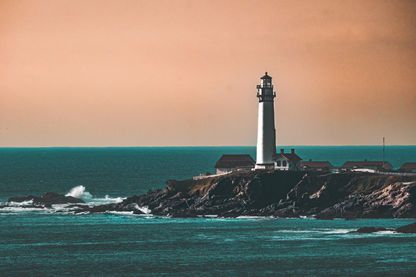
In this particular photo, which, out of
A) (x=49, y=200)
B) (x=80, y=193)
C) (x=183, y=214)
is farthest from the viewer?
(x=80, y=193)

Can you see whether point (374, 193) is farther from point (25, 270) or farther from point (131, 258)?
point (25, 270)

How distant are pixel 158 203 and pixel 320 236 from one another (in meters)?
33.9

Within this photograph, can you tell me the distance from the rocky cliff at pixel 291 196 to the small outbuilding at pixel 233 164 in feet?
22.8

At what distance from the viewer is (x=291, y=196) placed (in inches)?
3442

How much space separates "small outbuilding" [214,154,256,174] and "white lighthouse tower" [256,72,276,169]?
406 cm

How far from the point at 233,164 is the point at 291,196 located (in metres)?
18.7

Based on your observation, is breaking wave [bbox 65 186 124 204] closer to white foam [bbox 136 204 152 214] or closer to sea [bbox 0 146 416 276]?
white foam [bbox 136 204 152 214]

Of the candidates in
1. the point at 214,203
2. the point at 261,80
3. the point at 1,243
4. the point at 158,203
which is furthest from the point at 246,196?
the point at 1,243

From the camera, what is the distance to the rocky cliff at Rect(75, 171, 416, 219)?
81.6 metres

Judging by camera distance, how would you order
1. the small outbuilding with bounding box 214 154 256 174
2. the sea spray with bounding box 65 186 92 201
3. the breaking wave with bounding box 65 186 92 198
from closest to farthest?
the small outbuilding with bounding box 214 154 256 174 < the sea spray with bounding box 65 186 92 201 < the breaking wave with bounding box 65 186 92 198

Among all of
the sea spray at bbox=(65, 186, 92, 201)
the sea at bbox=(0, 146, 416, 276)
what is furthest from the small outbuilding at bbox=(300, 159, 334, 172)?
the sea spray at bbox=(65, 186, 92, 201)

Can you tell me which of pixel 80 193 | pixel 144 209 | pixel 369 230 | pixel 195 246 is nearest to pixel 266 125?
pixel 144 209

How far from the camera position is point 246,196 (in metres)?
88.6

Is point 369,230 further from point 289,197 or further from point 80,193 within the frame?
point 80,193
